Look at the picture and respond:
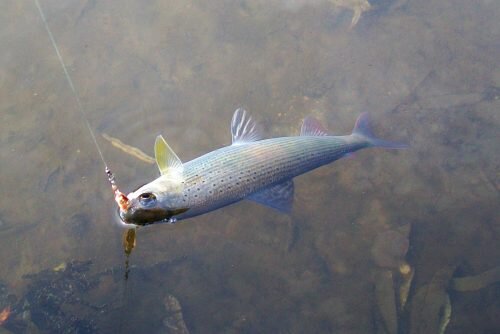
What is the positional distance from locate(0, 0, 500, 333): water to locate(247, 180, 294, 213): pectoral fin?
137cm

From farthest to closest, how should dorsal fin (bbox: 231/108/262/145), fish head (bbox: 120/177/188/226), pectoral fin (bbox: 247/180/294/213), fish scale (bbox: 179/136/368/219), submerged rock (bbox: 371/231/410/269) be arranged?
submerged rock (bbox: 371/231/410/269), dorsal fin (bbox: 231/108/262/145), pectoral fin (bbox: 247/180/294/213), fish scale (bbox: 179/136/368/219), fish head (bbox: 120/177/188/226)

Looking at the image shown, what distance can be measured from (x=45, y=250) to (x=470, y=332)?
515 cm

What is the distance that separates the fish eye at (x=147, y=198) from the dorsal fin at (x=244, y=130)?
1378mm

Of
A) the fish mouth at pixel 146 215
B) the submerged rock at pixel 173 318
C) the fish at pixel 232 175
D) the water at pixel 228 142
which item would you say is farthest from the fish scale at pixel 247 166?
the submerged rock at pixel 173 318

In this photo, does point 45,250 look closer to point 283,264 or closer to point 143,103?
point 143,103

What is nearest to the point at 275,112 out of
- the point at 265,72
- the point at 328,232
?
the point at 265,72

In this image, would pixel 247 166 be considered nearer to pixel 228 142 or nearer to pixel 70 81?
pixel 228 142

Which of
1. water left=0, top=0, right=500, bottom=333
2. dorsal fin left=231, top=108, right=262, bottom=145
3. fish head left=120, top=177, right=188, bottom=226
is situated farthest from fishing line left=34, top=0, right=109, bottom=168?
fish head left=120, top=177, right=188, bottom=226

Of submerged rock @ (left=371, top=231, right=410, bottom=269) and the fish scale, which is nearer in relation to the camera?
the fish scale

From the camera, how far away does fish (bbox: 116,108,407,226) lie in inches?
139

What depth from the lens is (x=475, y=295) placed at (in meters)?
5.25

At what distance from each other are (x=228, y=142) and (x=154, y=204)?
2.38 m

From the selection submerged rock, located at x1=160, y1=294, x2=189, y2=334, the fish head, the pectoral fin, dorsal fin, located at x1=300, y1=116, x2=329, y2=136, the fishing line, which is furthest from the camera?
the fishing line

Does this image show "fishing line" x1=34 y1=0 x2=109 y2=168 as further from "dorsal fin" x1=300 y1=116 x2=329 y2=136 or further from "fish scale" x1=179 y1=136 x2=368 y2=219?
"dorsal fin" x1=300 y1=116 x2=329 y2=136
